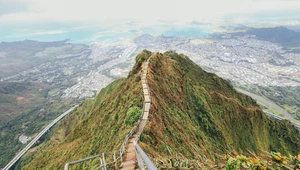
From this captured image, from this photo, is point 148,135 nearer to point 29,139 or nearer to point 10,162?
point 10,162

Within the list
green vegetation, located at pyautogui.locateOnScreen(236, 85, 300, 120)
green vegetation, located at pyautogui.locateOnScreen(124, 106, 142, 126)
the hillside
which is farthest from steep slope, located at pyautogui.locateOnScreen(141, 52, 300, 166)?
green vegetation, located at pyautogui.locateOnScreen(236, 85, 300, 120)

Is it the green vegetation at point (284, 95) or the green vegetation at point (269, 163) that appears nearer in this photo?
the green vegetation at point (269, 163)

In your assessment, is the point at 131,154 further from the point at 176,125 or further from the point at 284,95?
the point at 284,95

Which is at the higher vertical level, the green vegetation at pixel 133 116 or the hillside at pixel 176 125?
the green vegetation at pixel 133 116

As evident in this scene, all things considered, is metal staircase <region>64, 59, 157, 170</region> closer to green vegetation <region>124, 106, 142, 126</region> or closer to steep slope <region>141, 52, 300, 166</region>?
green vegetation <region>124, 106, 142, 126</region>

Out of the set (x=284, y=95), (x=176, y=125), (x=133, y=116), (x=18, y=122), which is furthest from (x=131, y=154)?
(x=284, y=95)

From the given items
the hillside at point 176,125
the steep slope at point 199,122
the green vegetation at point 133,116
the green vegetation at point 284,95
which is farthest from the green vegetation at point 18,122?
the green vegetation at point 284,95

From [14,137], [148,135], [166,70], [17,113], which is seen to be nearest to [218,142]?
[166,70]

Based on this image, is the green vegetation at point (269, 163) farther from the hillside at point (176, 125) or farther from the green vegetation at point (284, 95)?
the green vegetation at point (284, 95)
